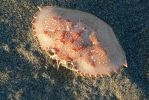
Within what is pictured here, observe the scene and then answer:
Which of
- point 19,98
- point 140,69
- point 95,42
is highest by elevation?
point 95,42

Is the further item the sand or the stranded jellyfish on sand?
the sand

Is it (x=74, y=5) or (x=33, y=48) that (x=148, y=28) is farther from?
(x=33, y=48)

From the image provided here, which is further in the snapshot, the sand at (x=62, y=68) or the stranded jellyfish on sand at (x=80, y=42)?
the sand at (x=62, y=68)

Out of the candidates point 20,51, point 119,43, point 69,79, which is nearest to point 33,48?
point 20,51

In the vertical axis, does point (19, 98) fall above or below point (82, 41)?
below
